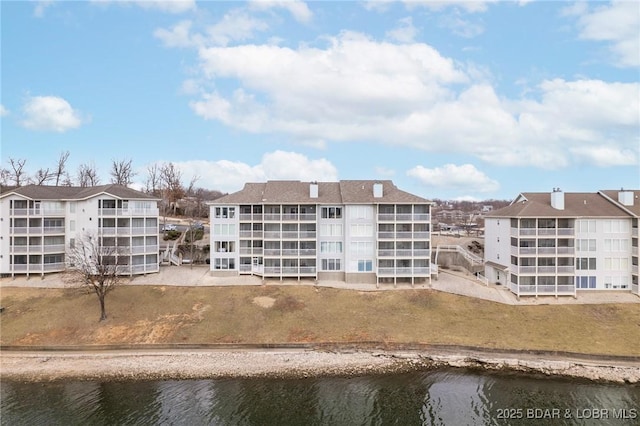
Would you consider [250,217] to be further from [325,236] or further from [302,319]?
[302,319]

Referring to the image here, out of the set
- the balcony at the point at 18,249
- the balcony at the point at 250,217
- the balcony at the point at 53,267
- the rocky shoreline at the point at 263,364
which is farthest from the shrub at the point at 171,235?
the rocky shoreline at the point at 263,364

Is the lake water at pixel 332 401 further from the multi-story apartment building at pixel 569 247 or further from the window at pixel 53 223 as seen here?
the window at pixel 53 223

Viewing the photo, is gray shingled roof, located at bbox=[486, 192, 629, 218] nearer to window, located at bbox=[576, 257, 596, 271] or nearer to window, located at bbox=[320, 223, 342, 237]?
window, located at bbox=[576, 257, 596, 271]

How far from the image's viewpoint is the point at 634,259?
45.2 m

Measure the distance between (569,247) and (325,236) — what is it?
3012 cm

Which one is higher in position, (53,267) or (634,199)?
(634,199)

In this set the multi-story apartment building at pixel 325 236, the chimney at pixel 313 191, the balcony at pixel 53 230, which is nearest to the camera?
the multi-story apartment building at pixel 325 236

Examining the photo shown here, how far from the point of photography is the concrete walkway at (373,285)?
42.9 metres

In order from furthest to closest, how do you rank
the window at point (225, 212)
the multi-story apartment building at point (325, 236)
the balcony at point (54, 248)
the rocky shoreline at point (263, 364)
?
the window at point (225, 212)
the multi-story apartment building at point (325, 236)
the balcony at point (54, 248)
the rocky shoreline at point (263, 364)

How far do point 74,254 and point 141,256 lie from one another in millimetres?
8418

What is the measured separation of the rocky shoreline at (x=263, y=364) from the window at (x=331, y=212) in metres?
19.3

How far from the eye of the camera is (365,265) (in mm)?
47688

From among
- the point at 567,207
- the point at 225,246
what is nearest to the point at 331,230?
the point at 225,246

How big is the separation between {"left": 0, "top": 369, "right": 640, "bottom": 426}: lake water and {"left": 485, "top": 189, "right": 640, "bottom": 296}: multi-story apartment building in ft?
55.6
